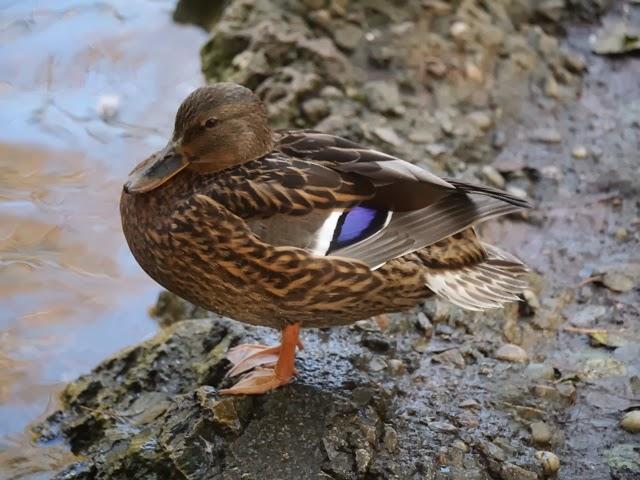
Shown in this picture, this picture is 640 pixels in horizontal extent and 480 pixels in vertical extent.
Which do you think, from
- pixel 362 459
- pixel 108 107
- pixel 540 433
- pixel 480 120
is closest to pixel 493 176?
pixel 480 120

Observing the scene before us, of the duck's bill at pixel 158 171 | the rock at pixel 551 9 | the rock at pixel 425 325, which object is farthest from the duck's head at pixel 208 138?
the rock at pixel 551 9

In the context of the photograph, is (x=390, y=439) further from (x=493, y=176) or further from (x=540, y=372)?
(x=493, y=176)

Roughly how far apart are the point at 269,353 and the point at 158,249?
0.66 metres

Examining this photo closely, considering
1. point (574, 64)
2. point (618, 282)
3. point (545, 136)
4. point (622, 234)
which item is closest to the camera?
point (618, 282)

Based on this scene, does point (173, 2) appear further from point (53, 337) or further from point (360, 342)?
point (360, 342)

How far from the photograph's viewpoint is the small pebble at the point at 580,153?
5.42 metres

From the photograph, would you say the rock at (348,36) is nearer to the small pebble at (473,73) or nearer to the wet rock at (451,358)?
the small pebble at (473,73)

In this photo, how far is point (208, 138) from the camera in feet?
11.7

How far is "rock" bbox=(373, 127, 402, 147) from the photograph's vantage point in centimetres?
512

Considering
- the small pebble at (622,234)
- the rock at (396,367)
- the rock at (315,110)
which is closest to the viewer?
the rock at (396,367)

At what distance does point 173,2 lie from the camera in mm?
7367

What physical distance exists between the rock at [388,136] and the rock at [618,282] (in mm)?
1251

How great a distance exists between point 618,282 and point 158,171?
219 cm

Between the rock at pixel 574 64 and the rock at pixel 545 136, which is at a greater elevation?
the rock at pixel 574 64
